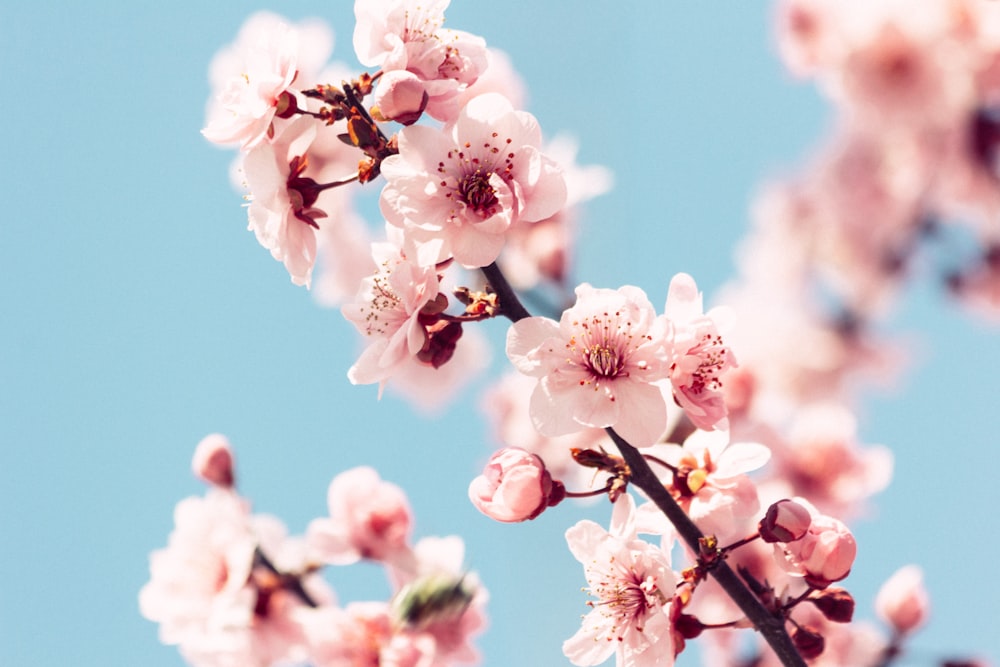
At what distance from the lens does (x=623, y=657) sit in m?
0.88

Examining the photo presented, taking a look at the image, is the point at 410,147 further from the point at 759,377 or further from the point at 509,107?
the point at 759,377

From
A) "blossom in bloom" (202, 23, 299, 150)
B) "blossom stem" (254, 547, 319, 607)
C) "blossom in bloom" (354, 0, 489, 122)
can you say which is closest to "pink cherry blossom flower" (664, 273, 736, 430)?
"blossom in bloom" (354, 0, 489, 122)

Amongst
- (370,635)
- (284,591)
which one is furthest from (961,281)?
(284,591)

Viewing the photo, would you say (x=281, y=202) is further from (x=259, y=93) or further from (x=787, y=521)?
(x=787, y=521)

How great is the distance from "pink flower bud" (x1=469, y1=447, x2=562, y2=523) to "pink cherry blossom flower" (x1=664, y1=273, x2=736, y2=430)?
0.17 m

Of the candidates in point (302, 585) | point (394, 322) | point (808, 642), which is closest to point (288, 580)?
point (302, 585)

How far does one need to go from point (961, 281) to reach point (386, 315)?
113 centimetres

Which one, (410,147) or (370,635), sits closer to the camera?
(410,147)

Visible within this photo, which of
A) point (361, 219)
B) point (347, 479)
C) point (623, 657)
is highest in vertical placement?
point (361, 219)

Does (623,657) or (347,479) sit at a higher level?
(347,479)

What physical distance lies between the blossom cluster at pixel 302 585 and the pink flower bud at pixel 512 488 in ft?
2.11

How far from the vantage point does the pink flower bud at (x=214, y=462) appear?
1.55m

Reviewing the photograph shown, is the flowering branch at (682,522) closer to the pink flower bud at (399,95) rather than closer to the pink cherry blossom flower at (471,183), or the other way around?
the pink cherry blossom flower at (471,183)

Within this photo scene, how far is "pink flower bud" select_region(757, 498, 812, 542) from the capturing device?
857 mm
